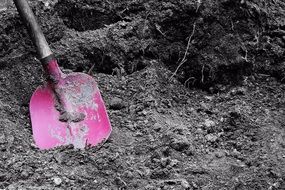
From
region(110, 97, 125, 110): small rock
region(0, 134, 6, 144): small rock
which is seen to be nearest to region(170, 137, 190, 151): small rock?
region(110, 97, 125, 110): small rock

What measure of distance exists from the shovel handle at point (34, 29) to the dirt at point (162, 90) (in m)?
0.15

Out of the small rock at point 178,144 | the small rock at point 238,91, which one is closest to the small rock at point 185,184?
the small rock at point 178,144

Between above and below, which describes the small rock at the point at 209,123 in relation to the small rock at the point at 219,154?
above

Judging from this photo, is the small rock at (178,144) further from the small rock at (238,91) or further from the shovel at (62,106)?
the small rock at (238,91)

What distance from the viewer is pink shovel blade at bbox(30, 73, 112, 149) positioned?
2.63 metres

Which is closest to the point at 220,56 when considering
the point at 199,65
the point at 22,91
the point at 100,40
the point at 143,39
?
the point at 199,65

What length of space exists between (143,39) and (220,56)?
46cm

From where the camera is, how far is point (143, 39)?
9.98ft

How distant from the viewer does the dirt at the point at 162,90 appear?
2.37m

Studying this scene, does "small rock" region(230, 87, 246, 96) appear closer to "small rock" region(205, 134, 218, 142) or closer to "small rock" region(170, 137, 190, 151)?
"small rock" region(205, 134, 218, 142)

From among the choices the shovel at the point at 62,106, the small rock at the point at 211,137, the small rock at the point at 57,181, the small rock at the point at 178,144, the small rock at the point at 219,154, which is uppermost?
the shovel at the point at 62,106

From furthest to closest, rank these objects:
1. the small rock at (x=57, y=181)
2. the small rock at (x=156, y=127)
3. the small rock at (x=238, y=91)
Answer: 1. the small rock at (x=238, y=91)
2. the small rock at (x=156, y=127)
3. the small rock at (x=57, y=181)

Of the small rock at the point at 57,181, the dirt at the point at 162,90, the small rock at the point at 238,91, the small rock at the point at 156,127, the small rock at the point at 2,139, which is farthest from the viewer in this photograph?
the small rock at the point at 238,91

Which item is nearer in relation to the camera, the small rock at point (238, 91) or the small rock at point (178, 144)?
the small rock at point (178, 144)
